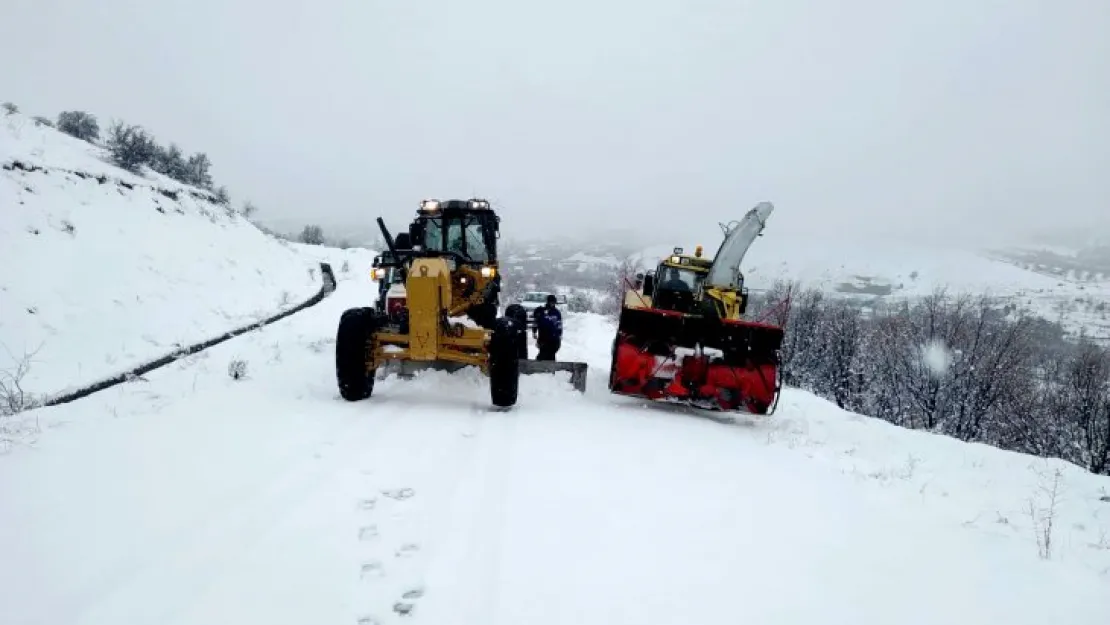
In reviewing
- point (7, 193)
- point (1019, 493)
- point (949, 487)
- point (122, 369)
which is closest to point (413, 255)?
point (122, 369)

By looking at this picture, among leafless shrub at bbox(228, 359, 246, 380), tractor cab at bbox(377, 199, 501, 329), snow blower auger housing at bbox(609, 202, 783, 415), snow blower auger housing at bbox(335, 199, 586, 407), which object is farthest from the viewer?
tractor cab at bbox(377, 199, 501, 329)

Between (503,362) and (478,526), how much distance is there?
306 centimetres

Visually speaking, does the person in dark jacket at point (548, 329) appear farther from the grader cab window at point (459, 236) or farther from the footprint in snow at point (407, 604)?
the footprint in snow at point (407, 604)

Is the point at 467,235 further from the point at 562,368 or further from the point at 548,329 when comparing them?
the point at 562,368

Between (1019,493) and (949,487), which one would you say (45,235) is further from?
(1019,493)

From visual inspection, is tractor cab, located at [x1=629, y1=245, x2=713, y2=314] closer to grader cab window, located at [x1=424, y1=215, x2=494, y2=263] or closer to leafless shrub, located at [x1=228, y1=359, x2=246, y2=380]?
grader cab window, located at [x1=424, y1=215, x2=494, y2=263]

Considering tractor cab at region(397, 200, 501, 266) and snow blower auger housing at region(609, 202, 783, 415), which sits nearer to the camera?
snow blower auger housing at region(609, 202, 783, 415)

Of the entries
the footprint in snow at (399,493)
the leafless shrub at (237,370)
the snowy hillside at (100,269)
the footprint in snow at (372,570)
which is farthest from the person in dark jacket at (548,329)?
the footprint in snow at (372,570)

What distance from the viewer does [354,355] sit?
20.5 feet

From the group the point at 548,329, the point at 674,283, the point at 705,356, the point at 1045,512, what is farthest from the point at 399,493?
the point at 674,283

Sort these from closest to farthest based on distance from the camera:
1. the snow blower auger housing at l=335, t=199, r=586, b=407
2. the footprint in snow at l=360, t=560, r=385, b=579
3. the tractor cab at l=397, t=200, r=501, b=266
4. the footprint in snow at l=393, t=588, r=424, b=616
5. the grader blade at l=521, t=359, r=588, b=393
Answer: the footprint in snow at l=393, t=588, r=424, b=616, the footprint in snow at l=360, t=560, r=385, b=579, the snow blower auger housing at l=335, t=199, r=586, b=407, the grader blade at l=521, t=359, r=588, b=393, the tractor cab at l=397, t=200, r=501, b=266

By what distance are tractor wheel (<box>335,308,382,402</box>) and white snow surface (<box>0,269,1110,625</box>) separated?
0.21 m

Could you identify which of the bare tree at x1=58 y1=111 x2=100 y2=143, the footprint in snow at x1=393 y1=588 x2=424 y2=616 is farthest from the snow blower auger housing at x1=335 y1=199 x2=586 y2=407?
the bare tree at x1=58 y1=111 x2=100 y2=143

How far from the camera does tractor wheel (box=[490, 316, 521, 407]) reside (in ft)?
20.6
